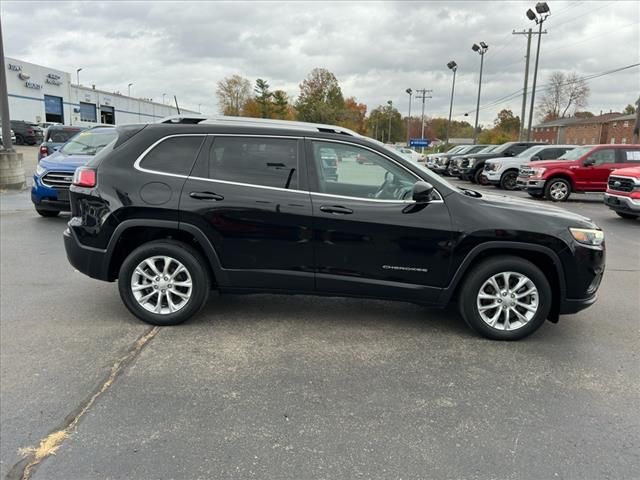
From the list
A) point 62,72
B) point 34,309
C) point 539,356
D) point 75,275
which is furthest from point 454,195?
point 62,72

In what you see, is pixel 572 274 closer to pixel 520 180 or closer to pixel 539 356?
pixel 539 356

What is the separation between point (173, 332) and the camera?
442 centimetres

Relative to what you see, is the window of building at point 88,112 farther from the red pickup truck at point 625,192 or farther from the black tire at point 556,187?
the red pickup truck at point 625,192

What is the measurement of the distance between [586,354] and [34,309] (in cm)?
511

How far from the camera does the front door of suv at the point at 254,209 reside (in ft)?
14.1

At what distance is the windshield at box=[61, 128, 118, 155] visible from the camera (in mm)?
10220

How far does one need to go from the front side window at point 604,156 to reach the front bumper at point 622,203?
390cm

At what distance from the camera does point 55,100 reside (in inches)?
2274

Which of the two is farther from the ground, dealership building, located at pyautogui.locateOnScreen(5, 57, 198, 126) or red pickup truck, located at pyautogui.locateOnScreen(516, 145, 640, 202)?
dealership building, located at pyautogui.locateOnScreen(5, 57, 198, 126)

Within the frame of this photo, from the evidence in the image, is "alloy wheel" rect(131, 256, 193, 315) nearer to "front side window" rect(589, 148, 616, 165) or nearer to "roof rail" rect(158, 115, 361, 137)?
"roof rail" rect(158, 115, 361, 137)

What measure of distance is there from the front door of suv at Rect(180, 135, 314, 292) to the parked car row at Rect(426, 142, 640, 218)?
31.3 feet

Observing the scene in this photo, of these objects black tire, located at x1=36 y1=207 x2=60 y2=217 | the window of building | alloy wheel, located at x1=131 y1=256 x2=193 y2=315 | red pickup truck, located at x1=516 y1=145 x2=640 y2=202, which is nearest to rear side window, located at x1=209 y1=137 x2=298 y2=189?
alloy wheel, located at x1=131 y1=256 x2=193 y2=315

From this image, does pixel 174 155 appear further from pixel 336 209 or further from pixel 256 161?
pixel 336 209

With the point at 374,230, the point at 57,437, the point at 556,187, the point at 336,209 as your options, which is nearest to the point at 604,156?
the point at 556,187
